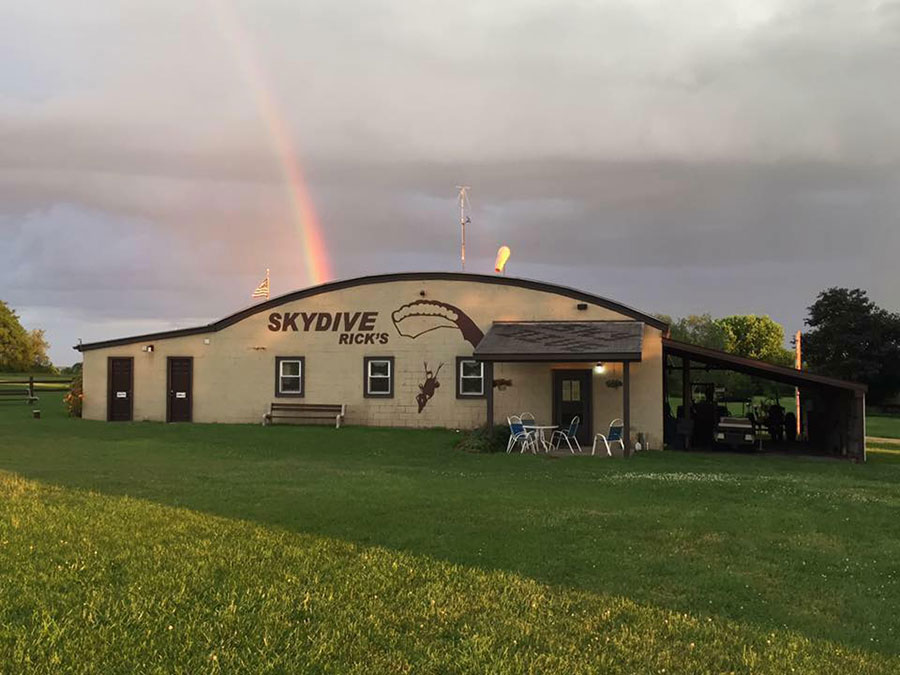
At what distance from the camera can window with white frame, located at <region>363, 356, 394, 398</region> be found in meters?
22.1

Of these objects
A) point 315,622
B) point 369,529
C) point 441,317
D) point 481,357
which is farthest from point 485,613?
point 441,317

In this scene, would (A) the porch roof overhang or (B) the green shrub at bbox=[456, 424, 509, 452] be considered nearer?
(B) the green shrub at bbox=[456, 424, 509, 452]

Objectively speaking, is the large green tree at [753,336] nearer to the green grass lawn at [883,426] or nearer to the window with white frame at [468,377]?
the green grass lawn at [883,426]

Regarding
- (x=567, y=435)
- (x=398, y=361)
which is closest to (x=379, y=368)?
(x=398, y=361)

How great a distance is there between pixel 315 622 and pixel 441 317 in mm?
17318

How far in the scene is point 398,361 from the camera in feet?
72.4

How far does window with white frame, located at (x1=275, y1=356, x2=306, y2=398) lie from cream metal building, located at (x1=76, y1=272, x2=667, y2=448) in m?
0.03

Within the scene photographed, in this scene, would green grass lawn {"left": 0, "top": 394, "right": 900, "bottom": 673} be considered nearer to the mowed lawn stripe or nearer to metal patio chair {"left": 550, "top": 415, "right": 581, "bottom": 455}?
the mowed lawn stripe

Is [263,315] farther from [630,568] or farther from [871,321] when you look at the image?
[871,321]

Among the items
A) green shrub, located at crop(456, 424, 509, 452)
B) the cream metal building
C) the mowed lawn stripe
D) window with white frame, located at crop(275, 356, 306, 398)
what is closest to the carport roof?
the cream metal building

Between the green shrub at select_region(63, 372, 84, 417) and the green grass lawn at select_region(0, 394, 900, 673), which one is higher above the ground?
the green shrub at select_region(63, 372, 84, 417)

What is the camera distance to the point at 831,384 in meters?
17.9

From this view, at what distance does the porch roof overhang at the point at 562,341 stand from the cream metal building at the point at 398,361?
8 centimetres

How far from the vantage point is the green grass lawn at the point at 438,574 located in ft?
14.2
